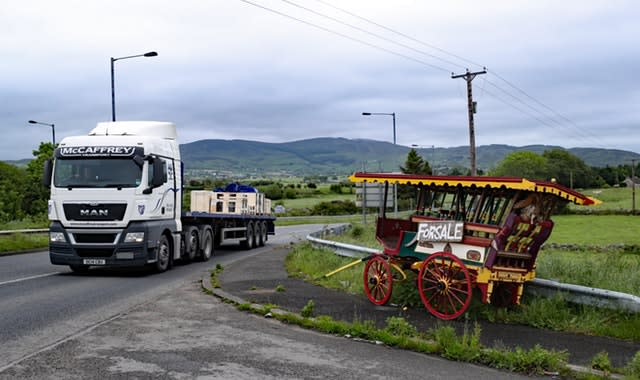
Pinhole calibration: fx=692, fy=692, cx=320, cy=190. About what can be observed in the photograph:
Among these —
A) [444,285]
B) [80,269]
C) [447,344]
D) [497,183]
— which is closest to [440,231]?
[444,285]

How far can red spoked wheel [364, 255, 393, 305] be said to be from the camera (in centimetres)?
1102

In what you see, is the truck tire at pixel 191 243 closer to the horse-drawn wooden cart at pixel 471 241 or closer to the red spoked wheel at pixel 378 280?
the red spoked wheel at pixel 378 280

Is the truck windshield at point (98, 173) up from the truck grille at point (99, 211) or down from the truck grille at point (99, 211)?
up

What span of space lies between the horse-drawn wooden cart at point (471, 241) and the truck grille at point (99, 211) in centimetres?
718

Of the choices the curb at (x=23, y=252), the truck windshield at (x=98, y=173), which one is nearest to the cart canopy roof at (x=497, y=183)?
the truck windshield at (x=98, y=173)

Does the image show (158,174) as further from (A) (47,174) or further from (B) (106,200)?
(A) (47,174)

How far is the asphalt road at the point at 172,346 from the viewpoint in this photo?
714cm

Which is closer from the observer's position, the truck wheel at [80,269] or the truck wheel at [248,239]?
the truck wheel at [80,269]

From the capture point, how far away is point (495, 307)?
10.5m

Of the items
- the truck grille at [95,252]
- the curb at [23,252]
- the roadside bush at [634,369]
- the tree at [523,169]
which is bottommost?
the curb at [23,252]

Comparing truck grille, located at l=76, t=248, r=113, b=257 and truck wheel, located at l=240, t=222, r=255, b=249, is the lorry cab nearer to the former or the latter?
truck grille, located at l=76, t=248, r=113, b=257

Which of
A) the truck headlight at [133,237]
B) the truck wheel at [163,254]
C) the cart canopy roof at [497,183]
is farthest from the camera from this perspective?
the truck wheel at [163,254]

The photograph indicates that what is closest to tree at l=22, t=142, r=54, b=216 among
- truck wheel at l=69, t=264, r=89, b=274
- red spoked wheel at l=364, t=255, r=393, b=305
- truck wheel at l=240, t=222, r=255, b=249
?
truck wheel at l=240, t=222, r=255, b=249

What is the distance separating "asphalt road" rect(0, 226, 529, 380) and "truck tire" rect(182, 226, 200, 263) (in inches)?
279
